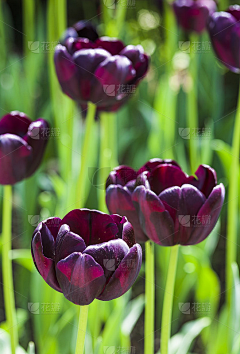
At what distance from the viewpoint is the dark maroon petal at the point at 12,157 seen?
0.61 meters

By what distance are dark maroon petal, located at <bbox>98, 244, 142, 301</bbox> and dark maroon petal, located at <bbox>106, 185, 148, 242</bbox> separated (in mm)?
99

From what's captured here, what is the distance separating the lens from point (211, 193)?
47 centimetres

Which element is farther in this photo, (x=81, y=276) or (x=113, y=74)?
(x=113, y=74)

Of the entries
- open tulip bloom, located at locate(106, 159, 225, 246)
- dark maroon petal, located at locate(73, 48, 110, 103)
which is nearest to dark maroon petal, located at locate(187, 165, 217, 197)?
open tulip bloom, located at locate(106, 159, 225, 246)

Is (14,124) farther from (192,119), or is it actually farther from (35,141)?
(192,119)

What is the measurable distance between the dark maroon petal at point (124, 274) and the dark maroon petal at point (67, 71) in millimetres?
351

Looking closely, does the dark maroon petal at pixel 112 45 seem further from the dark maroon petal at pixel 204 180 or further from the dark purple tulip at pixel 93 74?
the dark maroon petal at pixel 204 180

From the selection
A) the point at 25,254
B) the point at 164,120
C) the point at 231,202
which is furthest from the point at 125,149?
the point at 231,202

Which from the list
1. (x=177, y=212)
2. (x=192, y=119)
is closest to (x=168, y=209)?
(x=177, y=212)

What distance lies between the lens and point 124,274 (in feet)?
1.30

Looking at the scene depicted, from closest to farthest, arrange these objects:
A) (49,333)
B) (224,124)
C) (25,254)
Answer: (49,333) < (25,254) < (224,124)

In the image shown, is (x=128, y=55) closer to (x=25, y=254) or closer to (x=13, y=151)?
(x=13, y=151)

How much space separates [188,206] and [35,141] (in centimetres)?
25

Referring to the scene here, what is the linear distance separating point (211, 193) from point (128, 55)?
32 centimetres
